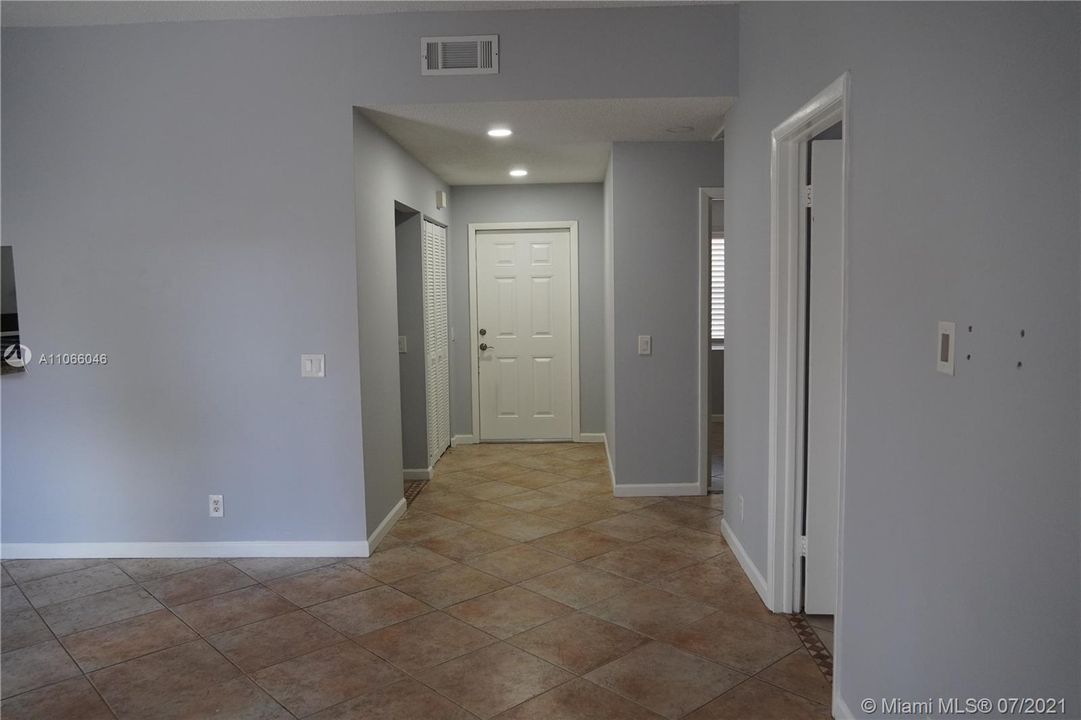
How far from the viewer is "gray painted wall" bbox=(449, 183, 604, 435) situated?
22.0ft

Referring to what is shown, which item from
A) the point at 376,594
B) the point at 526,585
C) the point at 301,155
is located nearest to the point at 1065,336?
the point at 526,585

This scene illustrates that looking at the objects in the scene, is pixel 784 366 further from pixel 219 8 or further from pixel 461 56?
pixel 219 8

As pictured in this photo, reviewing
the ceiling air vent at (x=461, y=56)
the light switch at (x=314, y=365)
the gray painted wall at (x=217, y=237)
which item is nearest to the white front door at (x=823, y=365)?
the gray painted wall at (x=217, y=237)

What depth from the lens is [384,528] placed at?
4.33m

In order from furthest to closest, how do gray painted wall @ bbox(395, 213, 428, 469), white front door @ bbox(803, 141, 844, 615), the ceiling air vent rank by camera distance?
1. gray painted wall @ bbox(395, 213, 428, 469)
2. the ceiling air vent
3. white front door @ bbox(803, 141, 844, 615)

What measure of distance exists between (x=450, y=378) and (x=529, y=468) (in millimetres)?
1301

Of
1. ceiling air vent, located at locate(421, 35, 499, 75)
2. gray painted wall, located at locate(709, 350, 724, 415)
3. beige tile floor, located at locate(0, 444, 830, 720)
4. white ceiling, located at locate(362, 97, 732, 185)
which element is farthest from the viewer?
gray painted wall, located at locate(709, 350, 724, 415)

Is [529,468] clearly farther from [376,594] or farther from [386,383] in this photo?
[376,594]

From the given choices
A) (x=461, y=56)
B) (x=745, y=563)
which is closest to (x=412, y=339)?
(x=461, y=56)

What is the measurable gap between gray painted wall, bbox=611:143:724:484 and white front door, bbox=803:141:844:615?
1910 millimetres

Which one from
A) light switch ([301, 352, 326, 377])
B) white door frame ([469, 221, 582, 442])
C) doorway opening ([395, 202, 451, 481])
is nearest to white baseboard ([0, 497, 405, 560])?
light switch ([301, 352, 326, 377])

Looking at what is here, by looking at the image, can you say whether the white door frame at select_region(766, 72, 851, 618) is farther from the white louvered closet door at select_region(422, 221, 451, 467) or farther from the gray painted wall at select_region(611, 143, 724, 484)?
the white louvered closet door at select_region(422, 221, 451, 467)

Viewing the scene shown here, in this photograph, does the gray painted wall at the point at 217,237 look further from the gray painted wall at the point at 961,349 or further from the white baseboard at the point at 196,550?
the gray painted wall at the point at 961,349

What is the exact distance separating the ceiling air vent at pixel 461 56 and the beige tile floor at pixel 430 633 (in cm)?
249
